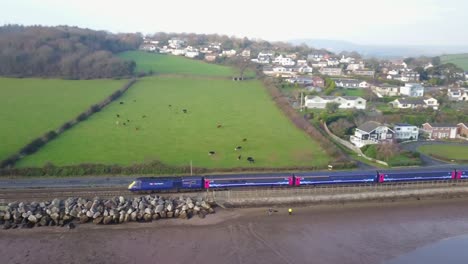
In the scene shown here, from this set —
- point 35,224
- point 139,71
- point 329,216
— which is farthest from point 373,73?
point 35,224

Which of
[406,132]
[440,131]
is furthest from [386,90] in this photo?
[406,132]

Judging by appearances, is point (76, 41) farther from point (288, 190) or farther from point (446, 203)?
point (446, 203)

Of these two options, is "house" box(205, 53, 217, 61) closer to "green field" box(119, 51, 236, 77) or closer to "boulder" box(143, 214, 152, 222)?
"green field" box(119, 51, 236, 77)

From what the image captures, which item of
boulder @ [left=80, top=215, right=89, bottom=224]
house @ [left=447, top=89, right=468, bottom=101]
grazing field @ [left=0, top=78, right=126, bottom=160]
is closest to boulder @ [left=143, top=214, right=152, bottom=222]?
boulder @ [left=80, top=215, right=89, bottom=224]

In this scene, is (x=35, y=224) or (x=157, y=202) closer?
(x=35, y=224)

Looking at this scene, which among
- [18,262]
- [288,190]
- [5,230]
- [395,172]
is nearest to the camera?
[18,262]
